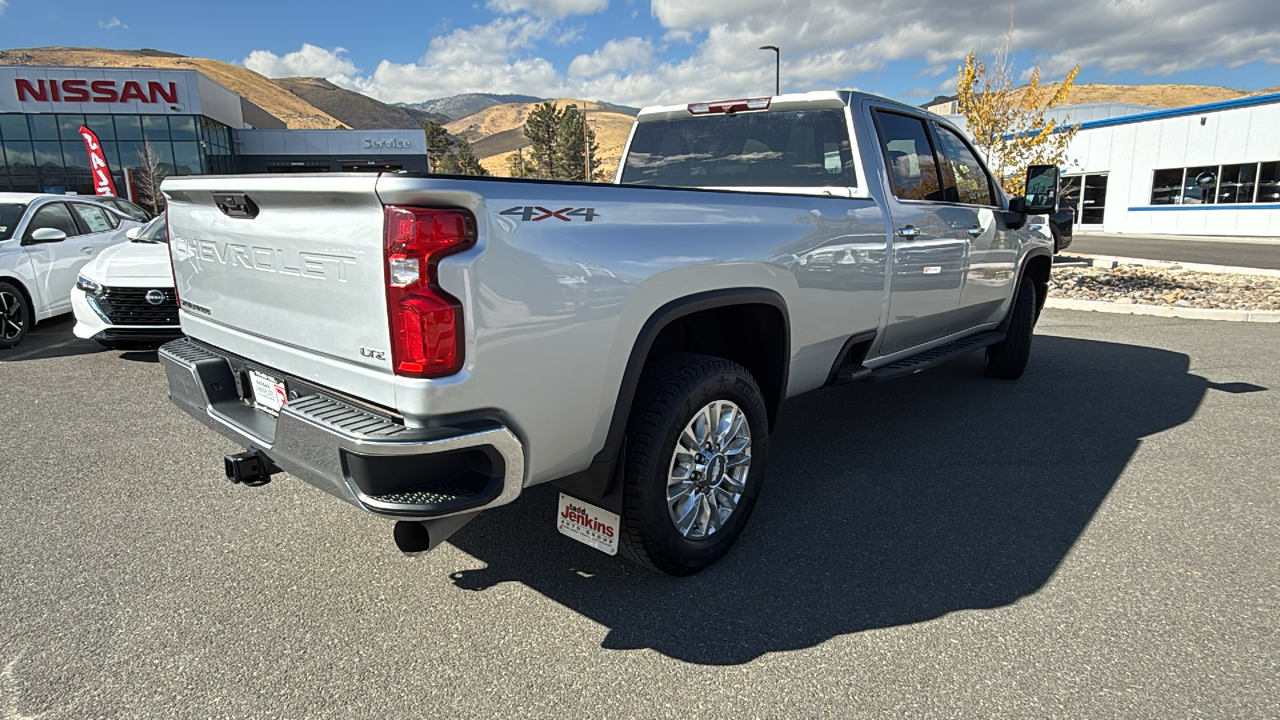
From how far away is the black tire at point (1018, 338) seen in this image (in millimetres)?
5922

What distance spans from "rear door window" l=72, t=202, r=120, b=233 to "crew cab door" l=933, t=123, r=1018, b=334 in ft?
30.9

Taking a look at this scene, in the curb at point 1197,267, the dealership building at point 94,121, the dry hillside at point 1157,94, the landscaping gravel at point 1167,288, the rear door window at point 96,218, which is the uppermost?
the dry hillside at point 1157,94

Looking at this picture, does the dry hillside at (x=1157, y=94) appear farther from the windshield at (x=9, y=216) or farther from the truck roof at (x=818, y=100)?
the windshield at (x=9, y=216)

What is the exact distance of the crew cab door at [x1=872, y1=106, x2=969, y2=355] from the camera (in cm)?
412

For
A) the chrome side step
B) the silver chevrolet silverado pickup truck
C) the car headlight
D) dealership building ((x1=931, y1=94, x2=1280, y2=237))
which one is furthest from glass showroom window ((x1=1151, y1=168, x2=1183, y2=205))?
the car headlight

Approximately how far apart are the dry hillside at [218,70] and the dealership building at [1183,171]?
14118 centimetres

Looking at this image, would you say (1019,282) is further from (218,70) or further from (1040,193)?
(218,70)

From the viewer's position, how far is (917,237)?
4.20 meters

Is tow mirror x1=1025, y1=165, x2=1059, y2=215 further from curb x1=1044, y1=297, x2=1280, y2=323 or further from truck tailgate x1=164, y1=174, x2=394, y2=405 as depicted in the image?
truck tailgate x1=164, y1=174, x2=394, y2=405

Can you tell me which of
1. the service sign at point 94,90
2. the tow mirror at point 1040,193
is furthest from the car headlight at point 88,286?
the service sign at point 94,90

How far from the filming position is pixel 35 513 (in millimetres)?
3707

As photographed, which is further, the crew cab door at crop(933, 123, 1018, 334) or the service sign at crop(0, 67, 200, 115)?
the service sign at crop(0, 67, 200, 115)

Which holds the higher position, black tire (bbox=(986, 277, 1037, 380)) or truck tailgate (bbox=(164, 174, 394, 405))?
truck tailgate (bbox=(164, 174, 394, 405))

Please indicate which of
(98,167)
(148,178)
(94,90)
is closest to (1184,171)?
(98,167)
